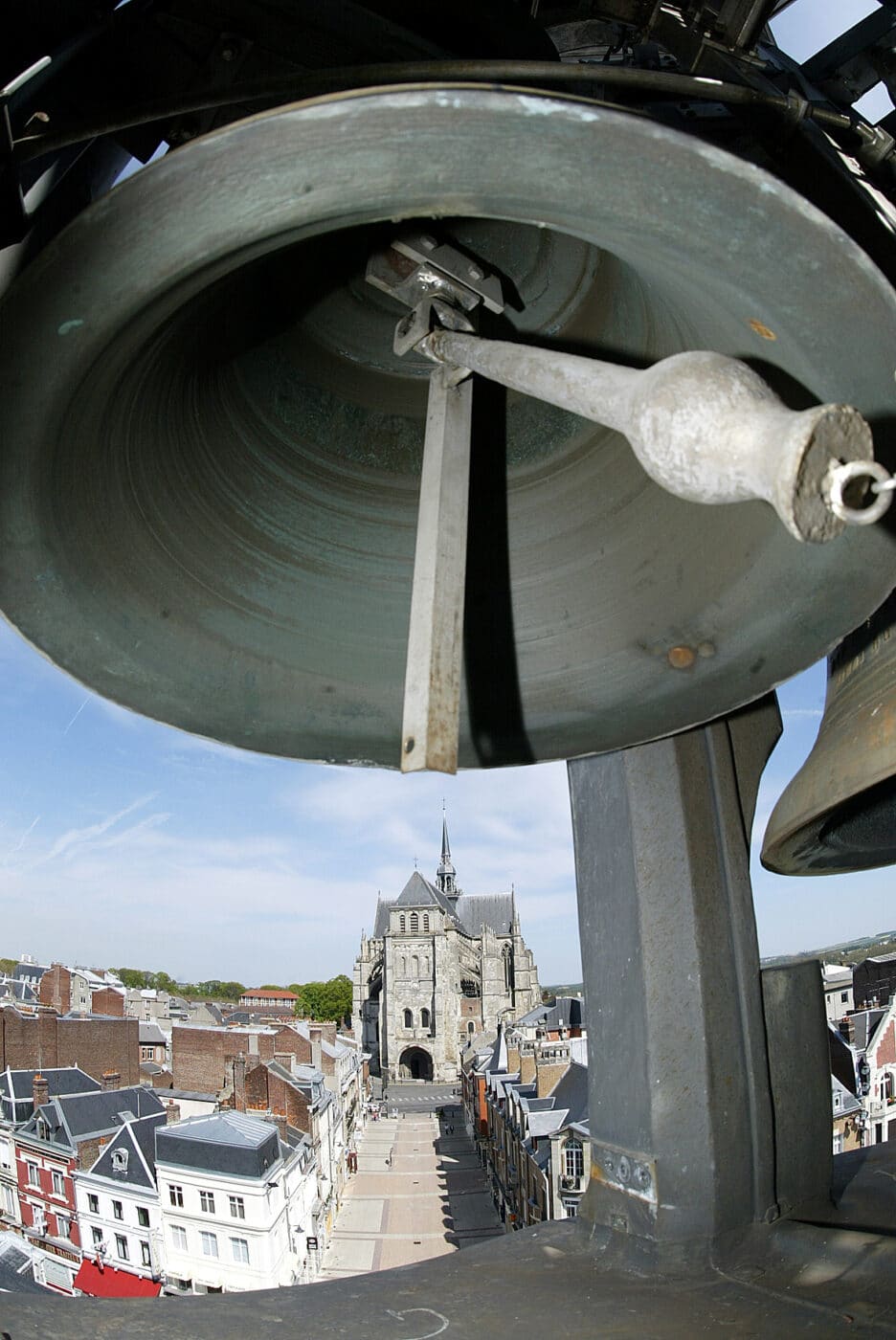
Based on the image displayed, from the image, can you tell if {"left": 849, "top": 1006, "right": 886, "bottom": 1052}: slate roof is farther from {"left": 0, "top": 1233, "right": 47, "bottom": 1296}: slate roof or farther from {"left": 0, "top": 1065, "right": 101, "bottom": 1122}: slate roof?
{"left": 0, "top": 1065, "right": 101, "bottom": 1122}: slate roof

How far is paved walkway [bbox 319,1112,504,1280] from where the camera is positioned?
2314 centimetres

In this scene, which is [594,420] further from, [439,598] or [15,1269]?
[15,1269]

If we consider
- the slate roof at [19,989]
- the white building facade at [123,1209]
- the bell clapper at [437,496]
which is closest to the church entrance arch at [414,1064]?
the slate roof at [19,989]

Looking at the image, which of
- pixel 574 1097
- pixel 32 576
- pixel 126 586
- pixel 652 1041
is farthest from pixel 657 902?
pixel 574 1097

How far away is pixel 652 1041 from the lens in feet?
7.12

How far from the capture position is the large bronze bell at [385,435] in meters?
1.06

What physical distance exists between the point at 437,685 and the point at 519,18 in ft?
4.00

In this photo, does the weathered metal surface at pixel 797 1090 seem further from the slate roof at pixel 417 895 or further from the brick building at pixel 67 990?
the slate roof at pixel 417 895

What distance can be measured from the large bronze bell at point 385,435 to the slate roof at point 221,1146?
20.4 meters

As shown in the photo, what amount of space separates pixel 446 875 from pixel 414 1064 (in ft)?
41.7

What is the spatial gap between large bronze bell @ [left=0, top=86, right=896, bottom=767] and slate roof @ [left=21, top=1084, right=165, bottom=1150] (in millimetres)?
24376

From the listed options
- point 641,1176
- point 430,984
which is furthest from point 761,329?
point 430,984

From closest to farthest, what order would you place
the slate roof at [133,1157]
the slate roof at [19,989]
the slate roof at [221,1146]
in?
the slate roof at [221,1146] → the slate roof at [133,1157] → the slate roof at [19,989]

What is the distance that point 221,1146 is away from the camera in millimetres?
19781
